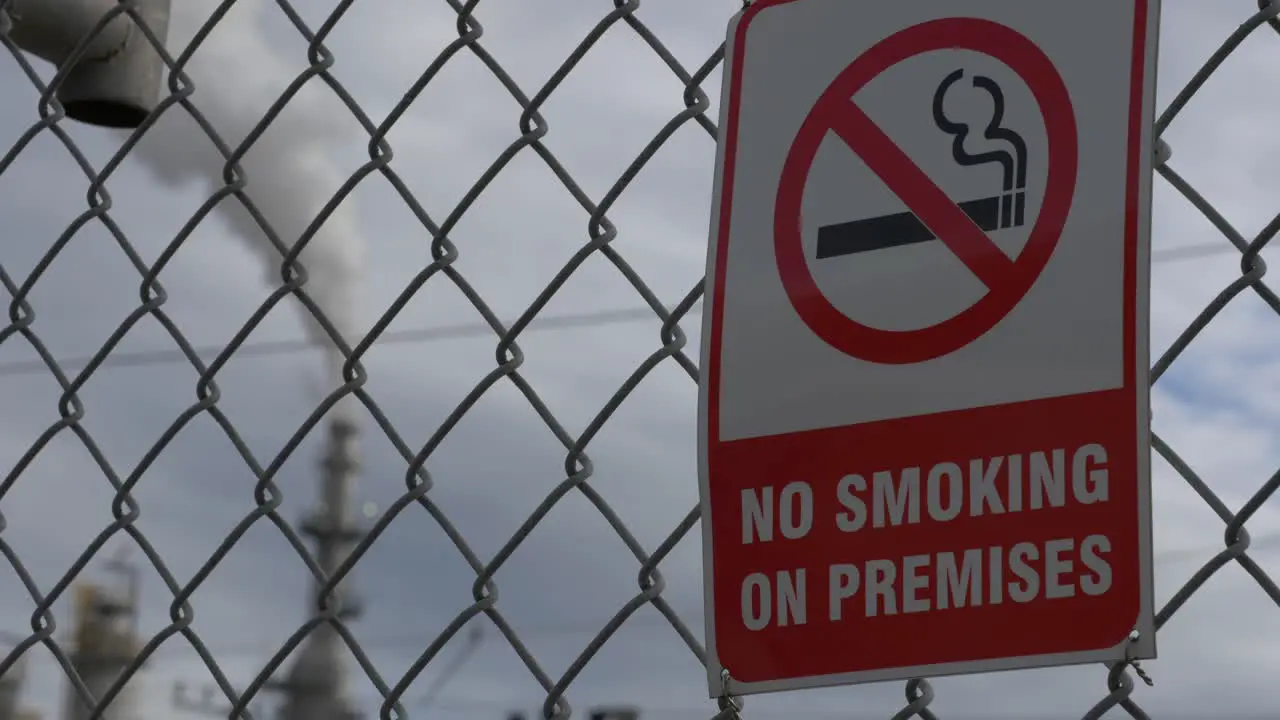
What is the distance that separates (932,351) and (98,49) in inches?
56.2

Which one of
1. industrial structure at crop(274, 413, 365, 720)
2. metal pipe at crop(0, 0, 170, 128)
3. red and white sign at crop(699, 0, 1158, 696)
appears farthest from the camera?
industrial structure at crop(274, 413, 365, 720)

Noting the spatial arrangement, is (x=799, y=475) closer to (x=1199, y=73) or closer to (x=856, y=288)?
(x=856, y=288)

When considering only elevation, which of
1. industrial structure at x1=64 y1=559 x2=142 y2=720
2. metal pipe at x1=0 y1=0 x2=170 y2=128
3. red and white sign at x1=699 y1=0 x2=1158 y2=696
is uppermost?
industrial structure at x1=64 y1=559 x2=142 y2=720

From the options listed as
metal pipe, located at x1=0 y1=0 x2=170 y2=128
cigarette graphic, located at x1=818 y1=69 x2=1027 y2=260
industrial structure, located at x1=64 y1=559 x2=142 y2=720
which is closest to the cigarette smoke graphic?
cigarette graphic, located at x1=818 y1=69 x2=1027 y2=260

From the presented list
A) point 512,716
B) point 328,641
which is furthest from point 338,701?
point 512,716

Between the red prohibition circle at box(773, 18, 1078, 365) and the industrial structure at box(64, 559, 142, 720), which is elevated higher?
the industrial structure at box(64, 559, 142, 720)

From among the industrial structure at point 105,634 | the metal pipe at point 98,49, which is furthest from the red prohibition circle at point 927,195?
the industrial structure at point 105,634

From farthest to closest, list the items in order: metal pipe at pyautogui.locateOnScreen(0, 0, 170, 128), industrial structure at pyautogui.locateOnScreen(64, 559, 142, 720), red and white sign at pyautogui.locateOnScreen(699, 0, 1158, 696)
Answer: industrial structure at pyautogui.locateOnScreen(64, 559, 142, 720) → metal pipe at pyautogui.locateOnScreen(0, 0, 170, 128) → red and white sign at pyautogui.locateOnScreen(699, 0, 1158, 696)

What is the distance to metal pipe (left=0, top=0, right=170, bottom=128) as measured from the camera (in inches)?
90.0

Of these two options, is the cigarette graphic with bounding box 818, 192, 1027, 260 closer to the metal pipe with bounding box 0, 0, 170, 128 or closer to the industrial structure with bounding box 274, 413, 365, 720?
the metal pipe with bounding box 0, 0, 170, 128

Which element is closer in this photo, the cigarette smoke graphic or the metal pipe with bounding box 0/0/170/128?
the cigarette smoke graphic

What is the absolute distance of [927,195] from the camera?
1430mm

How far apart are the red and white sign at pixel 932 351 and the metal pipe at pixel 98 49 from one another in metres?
1.10

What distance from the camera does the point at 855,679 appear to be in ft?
4.59
